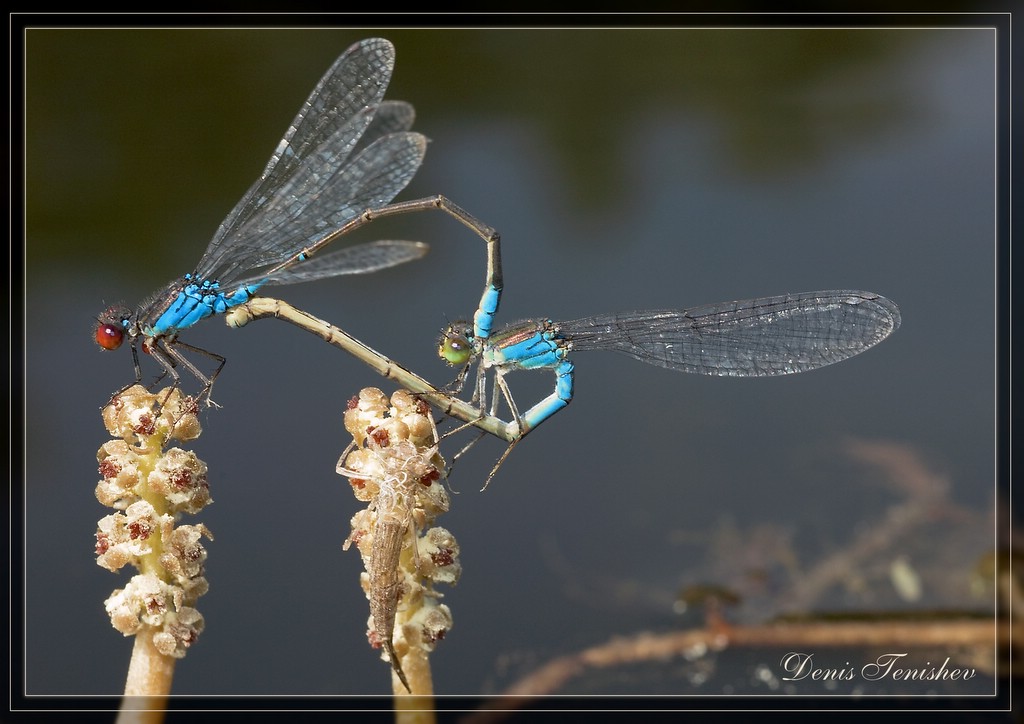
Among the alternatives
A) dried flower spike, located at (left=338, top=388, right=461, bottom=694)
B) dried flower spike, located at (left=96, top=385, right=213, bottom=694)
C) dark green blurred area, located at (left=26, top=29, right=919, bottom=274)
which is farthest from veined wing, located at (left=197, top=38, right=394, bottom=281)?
dark green blurred area, located at (left=26, top=29, right=919, bottom=274)

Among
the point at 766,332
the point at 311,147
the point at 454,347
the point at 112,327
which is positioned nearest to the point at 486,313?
the point at 454,347

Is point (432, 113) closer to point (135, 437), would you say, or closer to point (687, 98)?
point (687, 98)

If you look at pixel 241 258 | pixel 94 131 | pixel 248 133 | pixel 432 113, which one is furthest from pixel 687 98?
pixel 241 258

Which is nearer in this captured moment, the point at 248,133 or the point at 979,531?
the point at 979,531

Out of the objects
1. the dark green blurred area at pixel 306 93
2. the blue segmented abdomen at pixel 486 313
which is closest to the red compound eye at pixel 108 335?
the blue segmented abdomen at pixel 486 313

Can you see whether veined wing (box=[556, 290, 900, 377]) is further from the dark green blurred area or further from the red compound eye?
the dark green blurred area

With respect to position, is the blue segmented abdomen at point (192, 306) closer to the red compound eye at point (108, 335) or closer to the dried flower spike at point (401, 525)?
the red compound eye at point (108, 335)
